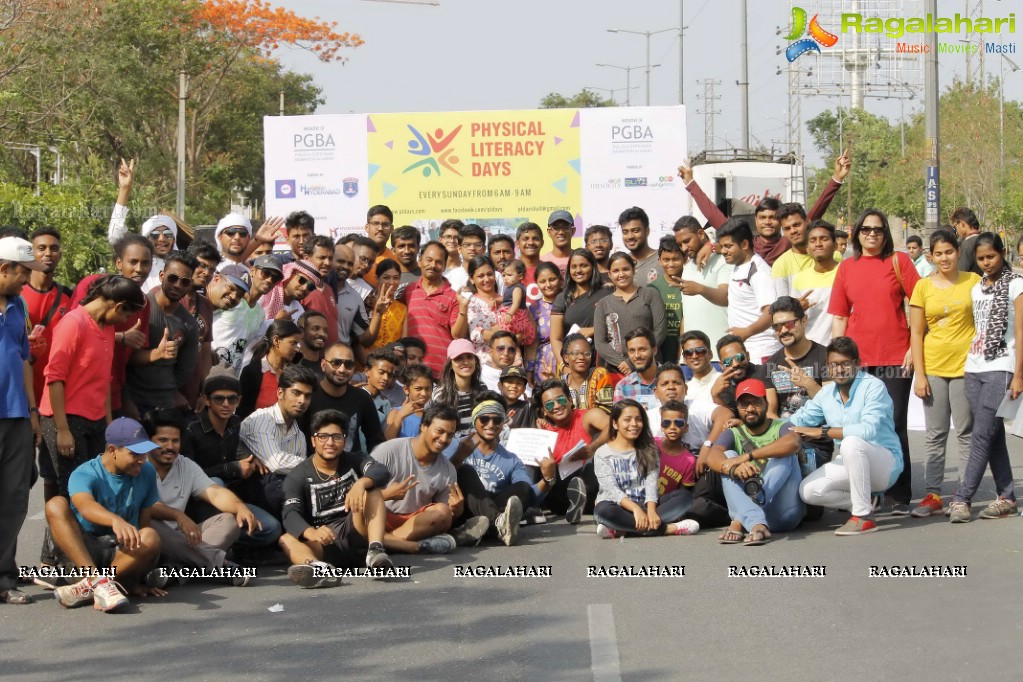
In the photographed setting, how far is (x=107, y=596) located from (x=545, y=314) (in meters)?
5.02

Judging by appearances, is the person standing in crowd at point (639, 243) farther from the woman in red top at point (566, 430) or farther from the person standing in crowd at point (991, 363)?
the person standing in crowd at point (991, 363)

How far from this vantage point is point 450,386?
1008 cm

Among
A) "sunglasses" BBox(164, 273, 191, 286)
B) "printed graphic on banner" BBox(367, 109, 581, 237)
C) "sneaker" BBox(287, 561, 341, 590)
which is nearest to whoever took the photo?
"sneaker" BBox(287, 561, 341, 590)

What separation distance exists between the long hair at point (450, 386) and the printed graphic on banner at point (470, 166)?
6775 mm

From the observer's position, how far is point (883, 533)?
29.5 ft

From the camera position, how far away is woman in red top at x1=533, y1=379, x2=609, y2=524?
992 cm

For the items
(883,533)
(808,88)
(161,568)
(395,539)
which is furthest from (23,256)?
(808,88)

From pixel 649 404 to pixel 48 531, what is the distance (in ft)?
14.2

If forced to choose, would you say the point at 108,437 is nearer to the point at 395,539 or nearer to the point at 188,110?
the point at 395,539

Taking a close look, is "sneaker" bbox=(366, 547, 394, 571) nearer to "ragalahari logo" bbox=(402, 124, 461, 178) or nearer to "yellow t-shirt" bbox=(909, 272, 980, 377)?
"yellow t-shirt" bbox=(909, 272, 980, 377)

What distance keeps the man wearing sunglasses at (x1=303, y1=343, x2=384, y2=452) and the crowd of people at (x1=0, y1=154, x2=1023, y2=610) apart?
0.02 meters

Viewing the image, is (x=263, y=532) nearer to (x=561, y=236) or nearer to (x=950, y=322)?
(x=561, y=236)

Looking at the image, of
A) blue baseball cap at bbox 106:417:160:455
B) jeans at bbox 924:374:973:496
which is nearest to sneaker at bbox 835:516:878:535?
jeans at bbox 924:374:973:496

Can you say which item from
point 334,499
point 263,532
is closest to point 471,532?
point 334,499
